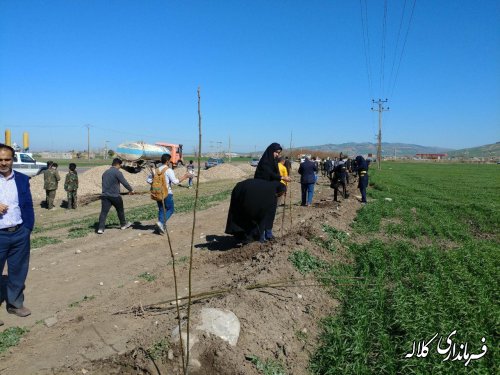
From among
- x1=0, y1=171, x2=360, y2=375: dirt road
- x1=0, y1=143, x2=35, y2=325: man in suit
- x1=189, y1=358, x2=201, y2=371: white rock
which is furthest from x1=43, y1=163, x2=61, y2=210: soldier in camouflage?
x1=189, y1=358, x2=201, y2=371: white rock

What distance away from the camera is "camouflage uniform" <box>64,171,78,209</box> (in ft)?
48.7

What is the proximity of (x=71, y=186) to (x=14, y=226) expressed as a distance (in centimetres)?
1152

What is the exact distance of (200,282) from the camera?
19.1 feet

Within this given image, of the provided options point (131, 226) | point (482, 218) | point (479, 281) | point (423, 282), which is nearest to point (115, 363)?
point (423, 282)

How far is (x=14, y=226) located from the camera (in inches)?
181

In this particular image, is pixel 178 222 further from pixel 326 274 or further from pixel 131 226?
pixel 326 274

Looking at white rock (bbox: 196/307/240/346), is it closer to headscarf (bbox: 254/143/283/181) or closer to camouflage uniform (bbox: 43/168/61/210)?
headscarf (bbox: 254/143/283/181)

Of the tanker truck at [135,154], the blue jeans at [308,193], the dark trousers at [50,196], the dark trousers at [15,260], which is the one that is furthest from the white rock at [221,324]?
the tanker truck at [135,154]

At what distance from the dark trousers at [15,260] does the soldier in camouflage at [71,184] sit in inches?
406

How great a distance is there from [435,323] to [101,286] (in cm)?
474

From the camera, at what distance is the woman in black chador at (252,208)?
699cm

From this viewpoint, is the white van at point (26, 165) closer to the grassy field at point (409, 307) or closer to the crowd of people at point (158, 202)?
the crowd of people at point (158, 202)

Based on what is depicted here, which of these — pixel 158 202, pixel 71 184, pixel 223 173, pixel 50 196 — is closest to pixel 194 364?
pixel 158 202

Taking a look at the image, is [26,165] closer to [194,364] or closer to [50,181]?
[50,181]
